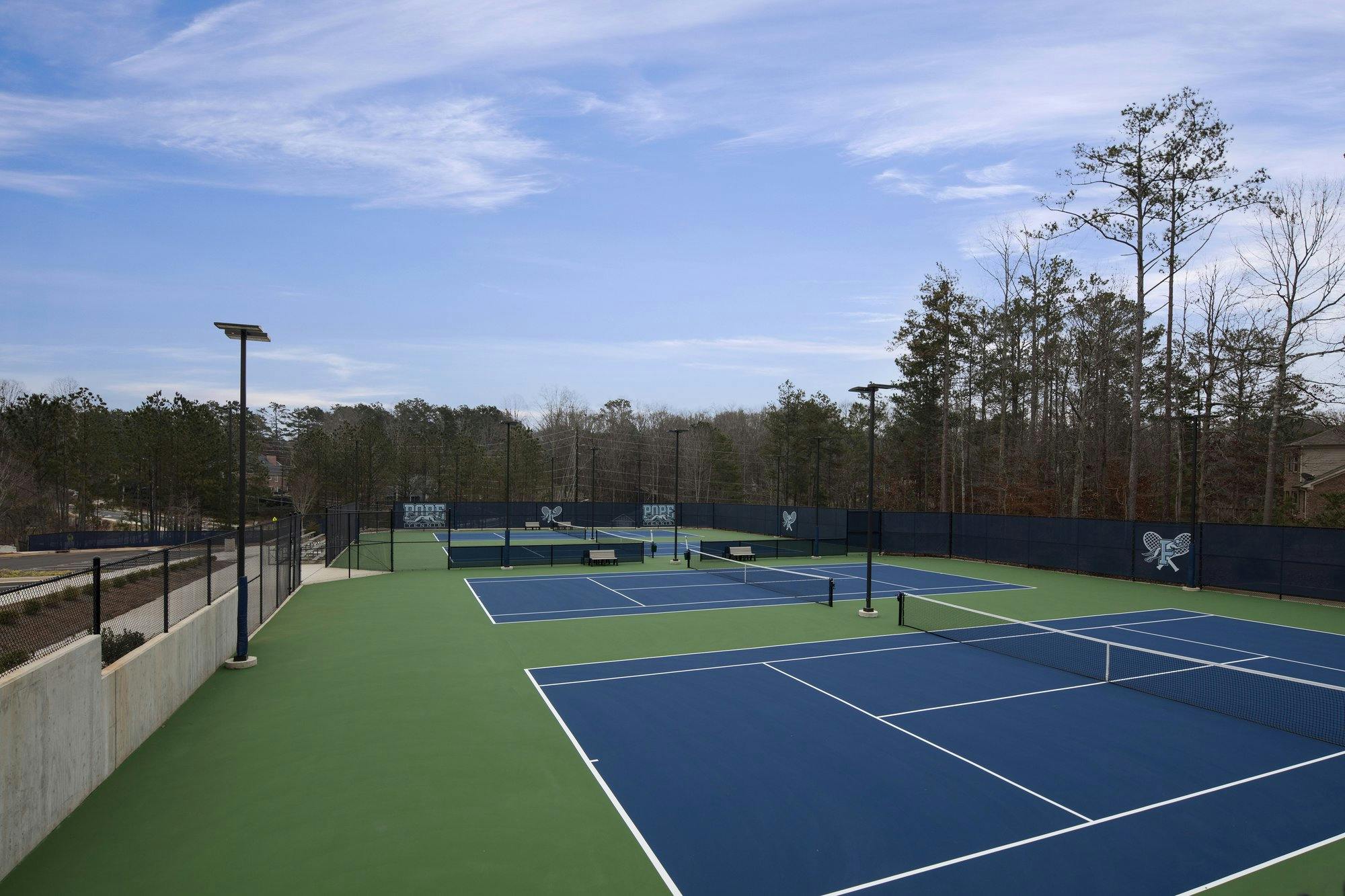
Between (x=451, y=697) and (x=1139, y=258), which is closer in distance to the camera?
(x=451, y=697)

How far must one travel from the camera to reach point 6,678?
6117mm

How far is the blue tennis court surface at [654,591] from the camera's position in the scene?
2092cm

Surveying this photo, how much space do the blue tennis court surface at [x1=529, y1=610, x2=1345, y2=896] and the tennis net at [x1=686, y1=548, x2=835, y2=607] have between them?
8944mm

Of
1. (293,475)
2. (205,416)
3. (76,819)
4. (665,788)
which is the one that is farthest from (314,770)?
(293,475)

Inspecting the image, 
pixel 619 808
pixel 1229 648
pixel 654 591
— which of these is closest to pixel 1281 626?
pixel 1229 648

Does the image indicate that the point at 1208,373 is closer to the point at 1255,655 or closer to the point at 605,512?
the point at 1255,655

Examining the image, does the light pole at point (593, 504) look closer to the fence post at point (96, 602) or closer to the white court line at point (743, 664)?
the white court line at point (743, 664)

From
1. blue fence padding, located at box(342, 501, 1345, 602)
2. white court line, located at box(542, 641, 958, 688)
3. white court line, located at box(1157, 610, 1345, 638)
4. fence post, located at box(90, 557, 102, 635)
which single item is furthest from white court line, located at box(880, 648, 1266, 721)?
blue fence padding, located at box(342, 501, 1345, 602)

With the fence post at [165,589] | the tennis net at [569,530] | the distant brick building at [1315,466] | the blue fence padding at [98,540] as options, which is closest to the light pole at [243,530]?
the fence post at [165,589]

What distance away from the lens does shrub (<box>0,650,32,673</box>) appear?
6.31 metres

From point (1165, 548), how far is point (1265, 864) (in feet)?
78.1

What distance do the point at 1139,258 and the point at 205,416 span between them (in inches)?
2379

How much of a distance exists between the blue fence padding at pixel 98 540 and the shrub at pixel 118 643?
1574 inches

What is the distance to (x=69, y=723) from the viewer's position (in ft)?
24.1
